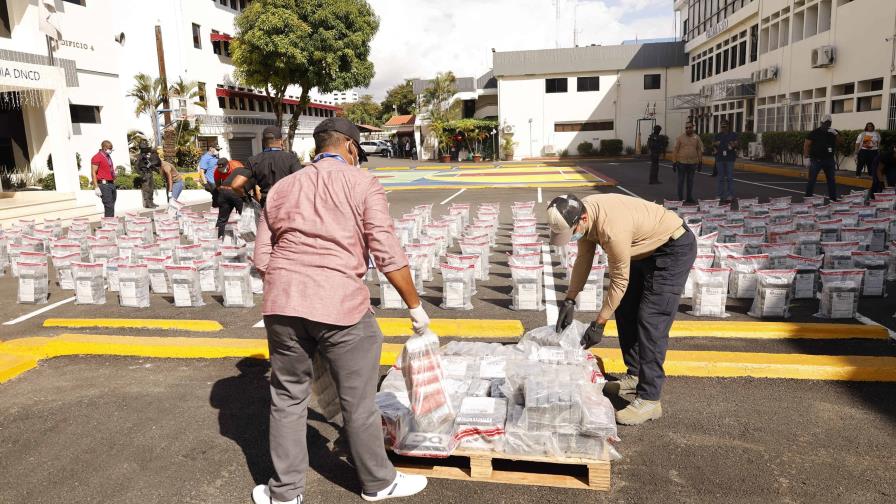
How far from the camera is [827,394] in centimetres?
451

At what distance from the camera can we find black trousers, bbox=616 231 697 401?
161 inches

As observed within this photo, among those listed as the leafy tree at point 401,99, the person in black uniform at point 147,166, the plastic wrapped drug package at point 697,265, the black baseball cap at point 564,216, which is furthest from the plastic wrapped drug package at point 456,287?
the leafy tree at point 401,99

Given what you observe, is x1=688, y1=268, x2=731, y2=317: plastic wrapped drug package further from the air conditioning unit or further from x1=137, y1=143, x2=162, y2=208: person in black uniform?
the air conditioning unit

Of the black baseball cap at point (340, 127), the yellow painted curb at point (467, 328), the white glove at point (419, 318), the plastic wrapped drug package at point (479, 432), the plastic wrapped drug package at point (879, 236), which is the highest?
the black baseball cap at point (340, 127)

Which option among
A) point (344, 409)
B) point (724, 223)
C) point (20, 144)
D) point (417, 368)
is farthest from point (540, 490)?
point (20, 144)

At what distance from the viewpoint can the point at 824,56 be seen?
24266mm

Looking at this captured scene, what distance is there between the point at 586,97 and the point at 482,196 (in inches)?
1220

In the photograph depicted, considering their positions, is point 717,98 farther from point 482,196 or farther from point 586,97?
point 482,196

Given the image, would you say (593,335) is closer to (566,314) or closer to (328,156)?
(566,314)

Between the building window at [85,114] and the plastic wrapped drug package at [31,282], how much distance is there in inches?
714

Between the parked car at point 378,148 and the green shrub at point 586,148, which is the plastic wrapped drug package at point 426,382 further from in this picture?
the parked car at point 378,148

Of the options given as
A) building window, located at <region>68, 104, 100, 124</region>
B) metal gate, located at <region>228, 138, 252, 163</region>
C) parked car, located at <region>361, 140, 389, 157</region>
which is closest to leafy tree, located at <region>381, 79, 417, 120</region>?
parked car, located at <region>361, 140, 389, 157</region>

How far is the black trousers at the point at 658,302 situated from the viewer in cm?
409

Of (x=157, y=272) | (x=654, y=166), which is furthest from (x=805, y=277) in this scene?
(x=654, y=166)
